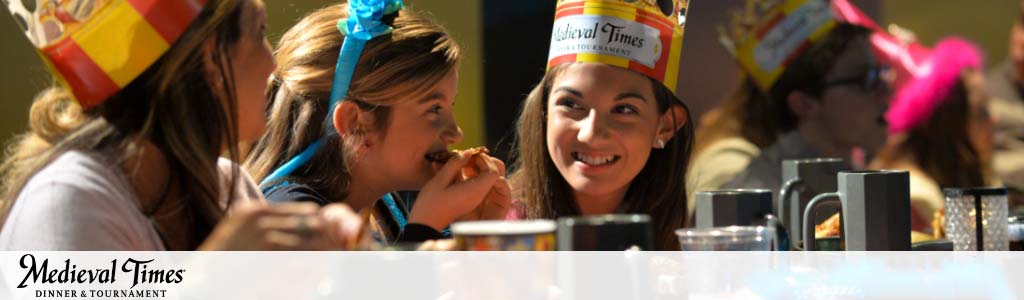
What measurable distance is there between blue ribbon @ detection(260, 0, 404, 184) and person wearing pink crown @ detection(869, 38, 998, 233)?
2.58 meters

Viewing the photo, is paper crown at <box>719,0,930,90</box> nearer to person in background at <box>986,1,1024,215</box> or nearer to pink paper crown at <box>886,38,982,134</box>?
pink paper crown at <box>886,38,982,134</box>

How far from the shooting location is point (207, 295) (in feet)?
4.95

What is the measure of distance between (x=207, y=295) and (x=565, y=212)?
1.36m

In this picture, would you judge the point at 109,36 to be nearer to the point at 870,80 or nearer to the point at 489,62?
the point at 489,62

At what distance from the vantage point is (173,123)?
1699 mm

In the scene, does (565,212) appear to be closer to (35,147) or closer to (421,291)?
(421,291)

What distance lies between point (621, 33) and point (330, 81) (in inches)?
23.9

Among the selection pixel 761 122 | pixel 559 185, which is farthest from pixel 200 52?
pixel 761 122

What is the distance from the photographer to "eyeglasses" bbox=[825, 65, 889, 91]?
439 centimetres

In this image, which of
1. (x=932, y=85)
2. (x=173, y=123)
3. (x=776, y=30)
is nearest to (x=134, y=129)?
(x=173, y=123)

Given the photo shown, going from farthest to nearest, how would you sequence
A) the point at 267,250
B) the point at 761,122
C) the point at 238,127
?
the point at 761,122 < the point at 238,127 < the point at 267,250

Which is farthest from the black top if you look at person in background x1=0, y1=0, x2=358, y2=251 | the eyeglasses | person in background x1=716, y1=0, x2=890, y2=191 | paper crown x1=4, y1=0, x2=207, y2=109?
the eyeglasses

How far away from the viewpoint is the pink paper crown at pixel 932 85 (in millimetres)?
4734

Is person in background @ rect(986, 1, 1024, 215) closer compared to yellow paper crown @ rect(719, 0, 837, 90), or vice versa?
yellow paper crown @ rect(719, 0, 837, 90)
